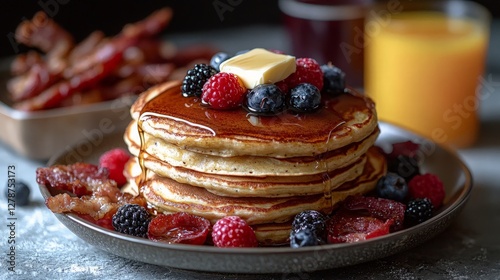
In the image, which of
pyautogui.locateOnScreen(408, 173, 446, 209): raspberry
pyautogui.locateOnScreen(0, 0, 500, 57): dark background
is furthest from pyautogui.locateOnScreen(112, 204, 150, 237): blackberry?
pyautogui.locateOnScreen(0, 0, 500, 57): dark background

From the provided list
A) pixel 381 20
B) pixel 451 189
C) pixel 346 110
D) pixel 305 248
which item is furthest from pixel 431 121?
pixel 305 248

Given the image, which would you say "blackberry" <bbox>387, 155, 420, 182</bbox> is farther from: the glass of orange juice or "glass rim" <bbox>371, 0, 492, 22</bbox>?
"glass rim" <bbox>371, 0, 492, 22</bbox>

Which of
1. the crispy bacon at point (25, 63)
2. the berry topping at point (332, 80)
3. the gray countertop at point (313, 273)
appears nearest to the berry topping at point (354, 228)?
the gray countertop at point (313, 273)

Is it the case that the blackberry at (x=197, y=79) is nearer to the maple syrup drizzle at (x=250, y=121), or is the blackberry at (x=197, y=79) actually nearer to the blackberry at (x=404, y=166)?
the maple syrup drizzle at (x=250, y=121)

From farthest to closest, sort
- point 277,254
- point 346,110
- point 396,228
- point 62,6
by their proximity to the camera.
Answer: point 62,6, point 346,110, point 396,228, point 277,254

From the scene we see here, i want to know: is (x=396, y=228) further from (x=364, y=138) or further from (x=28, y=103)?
(x=28, y=103)

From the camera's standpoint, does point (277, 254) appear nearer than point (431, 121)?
Yes

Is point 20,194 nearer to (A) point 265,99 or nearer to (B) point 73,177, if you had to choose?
(B) point 73,177
